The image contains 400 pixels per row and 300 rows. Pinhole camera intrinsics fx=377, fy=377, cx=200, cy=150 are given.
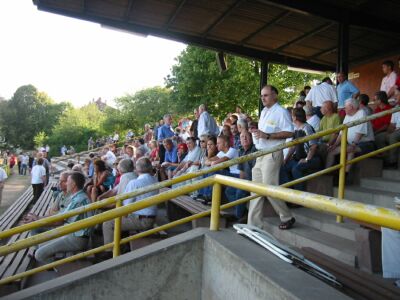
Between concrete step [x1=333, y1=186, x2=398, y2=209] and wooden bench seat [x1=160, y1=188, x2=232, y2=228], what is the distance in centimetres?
170

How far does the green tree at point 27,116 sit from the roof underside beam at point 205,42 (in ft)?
188

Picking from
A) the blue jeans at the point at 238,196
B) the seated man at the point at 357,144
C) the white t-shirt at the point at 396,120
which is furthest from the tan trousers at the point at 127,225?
the white t-shirt at the point at 396,120

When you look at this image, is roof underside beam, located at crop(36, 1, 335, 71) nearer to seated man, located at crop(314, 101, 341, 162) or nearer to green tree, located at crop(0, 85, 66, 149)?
seated man, located at crop(314, 101, 341, 162)

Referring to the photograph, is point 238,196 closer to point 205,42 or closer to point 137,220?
point 137,220

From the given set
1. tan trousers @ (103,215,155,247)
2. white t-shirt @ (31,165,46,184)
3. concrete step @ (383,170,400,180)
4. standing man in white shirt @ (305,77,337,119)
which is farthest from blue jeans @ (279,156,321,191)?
white t-shirt @ (31,165,46,184)

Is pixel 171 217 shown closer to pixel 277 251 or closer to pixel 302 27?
pixel 277 251

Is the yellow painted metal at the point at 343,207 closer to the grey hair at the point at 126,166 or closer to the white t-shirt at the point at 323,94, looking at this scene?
the grey hair at the point at 126,166

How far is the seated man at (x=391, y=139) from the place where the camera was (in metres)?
5.58

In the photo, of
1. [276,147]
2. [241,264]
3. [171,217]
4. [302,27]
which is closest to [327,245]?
[276,147]

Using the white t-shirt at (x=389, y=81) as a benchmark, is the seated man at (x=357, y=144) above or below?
below

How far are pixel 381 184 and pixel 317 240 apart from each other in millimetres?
1709

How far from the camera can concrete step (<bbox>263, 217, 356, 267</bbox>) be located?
138 inches

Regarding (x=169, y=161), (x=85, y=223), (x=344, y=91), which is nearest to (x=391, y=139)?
(x=344, y=91)

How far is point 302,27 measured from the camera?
33.9 feet
